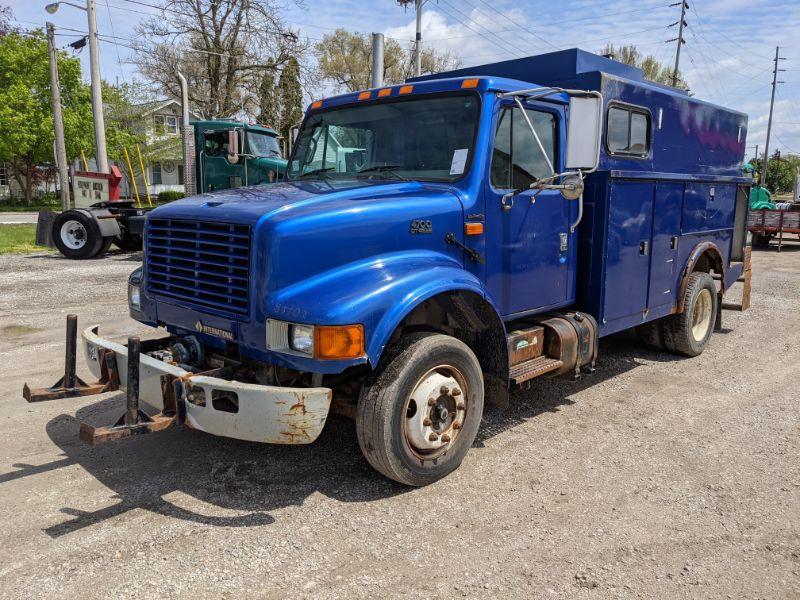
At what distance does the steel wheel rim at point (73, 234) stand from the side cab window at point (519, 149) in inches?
461

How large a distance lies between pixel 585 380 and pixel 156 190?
161ft

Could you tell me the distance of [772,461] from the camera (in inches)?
175

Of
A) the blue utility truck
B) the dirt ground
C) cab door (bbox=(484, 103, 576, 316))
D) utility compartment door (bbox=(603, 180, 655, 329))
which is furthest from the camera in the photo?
utility compartment door (bbox=(603, 180, 655, 329))

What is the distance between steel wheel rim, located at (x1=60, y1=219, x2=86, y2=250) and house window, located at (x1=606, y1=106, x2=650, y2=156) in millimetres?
11789

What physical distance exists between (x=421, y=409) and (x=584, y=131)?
2132 millimetres

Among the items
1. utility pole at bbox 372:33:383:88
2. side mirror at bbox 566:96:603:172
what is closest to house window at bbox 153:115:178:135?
utility pole at bbox 372:33:383:88

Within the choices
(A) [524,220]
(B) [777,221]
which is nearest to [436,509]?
(A) [524,220]

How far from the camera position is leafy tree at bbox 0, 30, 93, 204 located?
35.2 metres

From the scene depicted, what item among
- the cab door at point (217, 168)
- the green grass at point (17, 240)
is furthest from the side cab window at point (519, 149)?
the green grass at point (17, 240)

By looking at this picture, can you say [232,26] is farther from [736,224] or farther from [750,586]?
[750,586]

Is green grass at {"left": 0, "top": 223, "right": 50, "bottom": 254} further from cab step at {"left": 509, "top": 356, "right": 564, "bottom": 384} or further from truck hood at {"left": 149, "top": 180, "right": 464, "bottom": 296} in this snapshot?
cab step at {"left": 509, "top": 356, "right": 564, "bottom": 384}

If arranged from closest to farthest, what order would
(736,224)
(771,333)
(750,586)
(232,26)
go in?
(750,586) < (736,224) < (771,333) < (232,26)

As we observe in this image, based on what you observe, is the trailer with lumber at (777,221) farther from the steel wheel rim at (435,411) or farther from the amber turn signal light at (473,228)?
the steel wheel rim at (435,411)

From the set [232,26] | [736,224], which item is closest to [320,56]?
[232,26]
